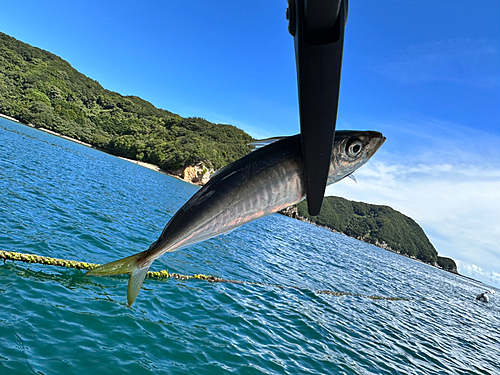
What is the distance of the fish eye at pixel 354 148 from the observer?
1266 millimetres

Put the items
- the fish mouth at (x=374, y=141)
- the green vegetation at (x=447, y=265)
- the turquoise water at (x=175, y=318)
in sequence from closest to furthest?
the fish mouth at (x=374, y=141), the turquoise water at (x=175, y=318), the green vegetation at (x=447, y=265)

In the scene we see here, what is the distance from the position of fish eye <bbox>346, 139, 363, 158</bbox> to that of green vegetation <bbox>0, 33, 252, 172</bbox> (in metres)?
86.4

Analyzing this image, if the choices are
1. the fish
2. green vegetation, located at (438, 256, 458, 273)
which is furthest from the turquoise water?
green vegetation, located at (438, 256, 458, 273)

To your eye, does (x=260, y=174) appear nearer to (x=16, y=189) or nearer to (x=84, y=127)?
(x=16, y=189)

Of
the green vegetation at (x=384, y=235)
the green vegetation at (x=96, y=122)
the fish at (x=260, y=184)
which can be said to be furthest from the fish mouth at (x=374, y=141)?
the green vegetation at (x=384, y=235)

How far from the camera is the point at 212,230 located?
4.58ft

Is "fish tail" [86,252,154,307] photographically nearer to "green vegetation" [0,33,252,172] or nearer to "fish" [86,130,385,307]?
"fish" [86,130,385,307]

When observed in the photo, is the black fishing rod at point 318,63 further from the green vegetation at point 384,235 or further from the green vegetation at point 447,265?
the green vegetation at point 447,265

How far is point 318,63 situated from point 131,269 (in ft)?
4.93

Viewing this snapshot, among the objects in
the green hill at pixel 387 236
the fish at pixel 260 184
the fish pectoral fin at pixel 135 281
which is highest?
the green hill at pixel 387 236

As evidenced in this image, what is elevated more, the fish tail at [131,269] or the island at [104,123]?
the island at [104,123]

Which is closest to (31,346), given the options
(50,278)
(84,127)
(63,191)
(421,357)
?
(50,278)

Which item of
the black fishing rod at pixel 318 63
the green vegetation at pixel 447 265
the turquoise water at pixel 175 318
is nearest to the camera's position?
the black fishing rod at pixel 318 63

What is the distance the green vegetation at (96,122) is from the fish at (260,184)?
86284 mm
